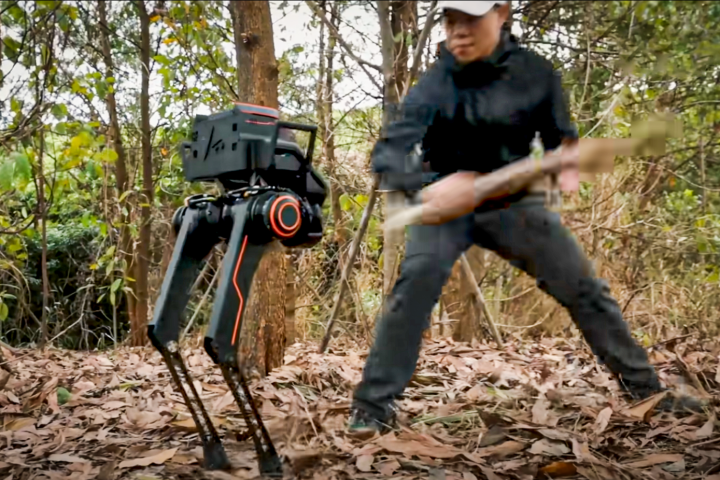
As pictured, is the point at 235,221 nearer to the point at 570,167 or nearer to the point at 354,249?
the point at 570,167

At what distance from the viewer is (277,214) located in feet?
2.10

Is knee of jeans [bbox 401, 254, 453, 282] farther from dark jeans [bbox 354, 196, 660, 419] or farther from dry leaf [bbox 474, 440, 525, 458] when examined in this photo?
dry leaf [bbox 474, 440, 525, 458]

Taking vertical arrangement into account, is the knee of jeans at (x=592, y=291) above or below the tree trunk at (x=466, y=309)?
above

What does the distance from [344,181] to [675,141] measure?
74 centimetres

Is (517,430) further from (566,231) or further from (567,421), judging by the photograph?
(566,231)

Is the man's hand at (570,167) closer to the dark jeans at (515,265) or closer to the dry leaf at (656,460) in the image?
the dark jeans at (515,265)

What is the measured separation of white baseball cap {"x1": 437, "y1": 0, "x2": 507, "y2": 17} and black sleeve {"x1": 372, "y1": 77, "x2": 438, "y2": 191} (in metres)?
0.08

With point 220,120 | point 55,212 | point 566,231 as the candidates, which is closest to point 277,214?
point 220,120

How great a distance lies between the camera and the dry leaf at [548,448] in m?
0.65

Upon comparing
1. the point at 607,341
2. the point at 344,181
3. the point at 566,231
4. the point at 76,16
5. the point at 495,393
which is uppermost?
the point at 76,16

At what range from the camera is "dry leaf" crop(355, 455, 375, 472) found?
632 mm

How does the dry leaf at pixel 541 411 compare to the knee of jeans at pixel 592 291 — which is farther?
the dry leaf at pixel 541 411

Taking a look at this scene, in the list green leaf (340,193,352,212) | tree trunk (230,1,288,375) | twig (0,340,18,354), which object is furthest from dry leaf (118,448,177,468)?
twig (0,340,18,354)

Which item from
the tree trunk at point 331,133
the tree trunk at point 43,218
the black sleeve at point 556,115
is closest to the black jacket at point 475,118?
the black sleeve at point 556,115
